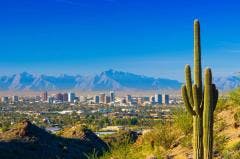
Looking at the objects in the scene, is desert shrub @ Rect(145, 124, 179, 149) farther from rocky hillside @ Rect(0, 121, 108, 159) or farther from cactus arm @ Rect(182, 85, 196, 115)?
rocky hillside @ Rect(0, 121, 108, 159)

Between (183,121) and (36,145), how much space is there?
26080mm

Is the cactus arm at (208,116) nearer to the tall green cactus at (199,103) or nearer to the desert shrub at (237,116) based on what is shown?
the tall green cactus at (199,103)

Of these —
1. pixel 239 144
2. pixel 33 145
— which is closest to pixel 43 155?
pixel 33 145

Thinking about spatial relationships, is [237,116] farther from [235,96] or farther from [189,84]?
[189,84]

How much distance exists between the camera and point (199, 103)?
13.6 metres

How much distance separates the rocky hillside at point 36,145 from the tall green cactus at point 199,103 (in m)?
25.5

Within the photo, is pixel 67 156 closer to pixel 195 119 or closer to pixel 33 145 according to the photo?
pixel 33 145

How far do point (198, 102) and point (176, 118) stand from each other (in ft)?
20.2

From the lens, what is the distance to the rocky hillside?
40.3 m

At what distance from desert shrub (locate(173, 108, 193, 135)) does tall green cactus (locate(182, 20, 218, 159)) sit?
5.30 meters

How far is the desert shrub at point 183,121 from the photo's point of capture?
19156 mm

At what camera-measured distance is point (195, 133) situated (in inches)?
536

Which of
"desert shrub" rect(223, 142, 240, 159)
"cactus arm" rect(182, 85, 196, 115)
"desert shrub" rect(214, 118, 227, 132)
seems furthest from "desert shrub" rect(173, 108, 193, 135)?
"cactus arm" rect(182, 85, 196, 115)

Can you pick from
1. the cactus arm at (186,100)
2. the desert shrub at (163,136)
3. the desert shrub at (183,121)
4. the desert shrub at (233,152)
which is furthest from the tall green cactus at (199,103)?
the desert shrub at (163,136)
